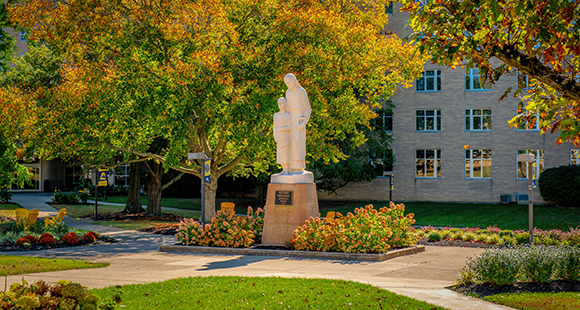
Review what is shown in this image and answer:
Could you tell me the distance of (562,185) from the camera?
32.7 metres

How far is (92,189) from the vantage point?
170ft

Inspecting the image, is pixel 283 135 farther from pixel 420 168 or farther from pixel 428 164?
pixel 428 164

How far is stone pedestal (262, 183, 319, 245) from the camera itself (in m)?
14.8

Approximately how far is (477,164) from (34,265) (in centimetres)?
3135

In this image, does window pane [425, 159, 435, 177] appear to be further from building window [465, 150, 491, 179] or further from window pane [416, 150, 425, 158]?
building window [465, 150, 491, 179]

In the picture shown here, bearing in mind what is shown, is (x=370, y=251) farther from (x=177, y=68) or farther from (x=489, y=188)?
(x=489, y=188)

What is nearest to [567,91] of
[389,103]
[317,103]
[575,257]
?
[575,257]

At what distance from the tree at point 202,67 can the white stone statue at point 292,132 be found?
12.9ft

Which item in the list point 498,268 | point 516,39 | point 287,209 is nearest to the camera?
point 516,39

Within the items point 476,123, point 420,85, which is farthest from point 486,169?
point 420,85

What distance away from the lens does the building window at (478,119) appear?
37344 mm

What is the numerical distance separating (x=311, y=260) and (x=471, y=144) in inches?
1067

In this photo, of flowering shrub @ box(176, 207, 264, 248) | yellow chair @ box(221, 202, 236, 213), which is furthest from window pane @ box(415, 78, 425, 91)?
flowering shrub @ box(176, 207, 264, 248)

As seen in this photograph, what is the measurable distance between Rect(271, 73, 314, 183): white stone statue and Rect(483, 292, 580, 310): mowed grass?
7381mm
